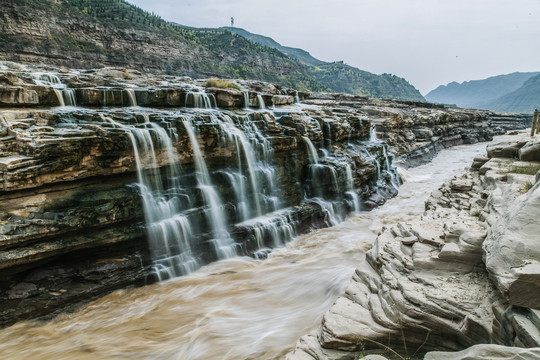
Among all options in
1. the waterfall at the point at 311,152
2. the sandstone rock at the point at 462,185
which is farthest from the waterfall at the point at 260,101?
the sandstone rock at the point at 462,185

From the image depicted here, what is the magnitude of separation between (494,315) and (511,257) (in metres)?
0.82

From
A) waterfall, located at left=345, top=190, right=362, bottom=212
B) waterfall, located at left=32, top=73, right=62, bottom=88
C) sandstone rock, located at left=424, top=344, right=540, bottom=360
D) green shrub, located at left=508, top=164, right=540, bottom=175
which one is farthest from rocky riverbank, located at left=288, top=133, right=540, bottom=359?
waterfall, located at left=32, top=73, right=62, bottom=88

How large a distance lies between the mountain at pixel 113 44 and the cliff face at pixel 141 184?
35843mm

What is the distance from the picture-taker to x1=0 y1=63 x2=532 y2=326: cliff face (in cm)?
729

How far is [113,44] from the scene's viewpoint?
5066 centimetres

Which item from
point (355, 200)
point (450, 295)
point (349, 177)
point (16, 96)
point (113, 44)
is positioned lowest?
point (355, 200)

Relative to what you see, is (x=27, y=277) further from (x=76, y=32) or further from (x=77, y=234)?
(x=76, y=32)

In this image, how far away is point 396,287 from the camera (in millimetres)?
5223

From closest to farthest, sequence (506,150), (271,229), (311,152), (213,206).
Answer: (213,206)
(271,229)
(506,150)
(311,152)

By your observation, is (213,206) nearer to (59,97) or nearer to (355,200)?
(59,97)

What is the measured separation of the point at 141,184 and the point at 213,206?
2.57 meters

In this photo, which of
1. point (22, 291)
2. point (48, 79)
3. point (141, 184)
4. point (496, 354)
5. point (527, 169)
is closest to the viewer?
point (496, 354)

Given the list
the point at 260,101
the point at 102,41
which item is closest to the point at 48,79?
the point at 260,101

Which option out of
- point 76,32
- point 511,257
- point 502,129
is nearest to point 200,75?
point 76,32
